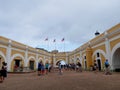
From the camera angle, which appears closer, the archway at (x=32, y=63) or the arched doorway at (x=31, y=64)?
the archway at (x=32, y=63)

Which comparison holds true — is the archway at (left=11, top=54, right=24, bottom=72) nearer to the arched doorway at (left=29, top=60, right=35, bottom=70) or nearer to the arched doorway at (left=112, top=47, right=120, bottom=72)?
the arched doorway at (left=29, top=60, right=35, bottom=70)

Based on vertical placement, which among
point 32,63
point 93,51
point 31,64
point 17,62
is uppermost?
point 93,51

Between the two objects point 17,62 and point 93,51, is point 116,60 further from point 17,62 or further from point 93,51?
point 17,62

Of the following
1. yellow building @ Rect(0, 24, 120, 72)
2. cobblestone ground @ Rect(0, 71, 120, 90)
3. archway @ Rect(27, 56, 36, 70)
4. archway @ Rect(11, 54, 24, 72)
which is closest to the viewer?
cobblestone ground @ Rect(0, 71, 120, 90)

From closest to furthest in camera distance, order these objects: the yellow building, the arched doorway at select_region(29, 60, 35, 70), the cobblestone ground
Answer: the cobblestone ground
the yellow building
the arched doorway at select_region(29, 60, 35, 70)

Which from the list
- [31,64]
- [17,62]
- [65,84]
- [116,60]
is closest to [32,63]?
[31,64]

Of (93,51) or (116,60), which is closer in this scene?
(116,60)

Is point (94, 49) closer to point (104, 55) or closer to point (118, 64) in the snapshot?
point (104, 55)

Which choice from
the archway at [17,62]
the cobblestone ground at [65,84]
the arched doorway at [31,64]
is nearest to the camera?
the cobblestone ground at [65,84]

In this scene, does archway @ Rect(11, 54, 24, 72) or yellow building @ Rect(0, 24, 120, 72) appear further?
archway @ Rect(11, 54, 24, 72)

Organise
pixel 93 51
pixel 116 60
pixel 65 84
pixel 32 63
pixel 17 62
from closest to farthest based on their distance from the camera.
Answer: pixel 65 84 → pixel 116 60 → pixel 93 51 → pixel 17 62 → pixel 32 63

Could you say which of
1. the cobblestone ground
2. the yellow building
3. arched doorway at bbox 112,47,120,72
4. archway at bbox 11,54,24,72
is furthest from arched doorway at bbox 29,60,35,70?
the cobblestone ground

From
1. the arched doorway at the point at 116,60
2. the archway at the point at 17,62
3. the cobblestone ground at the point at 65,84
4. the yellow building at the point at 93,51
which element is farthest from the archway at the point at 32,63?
the cobblestone ground at the point at 65,84

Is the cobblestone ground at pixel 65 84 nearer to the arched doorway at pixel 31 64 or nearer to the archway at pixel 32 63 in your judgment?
the archway at pixel 32 63
